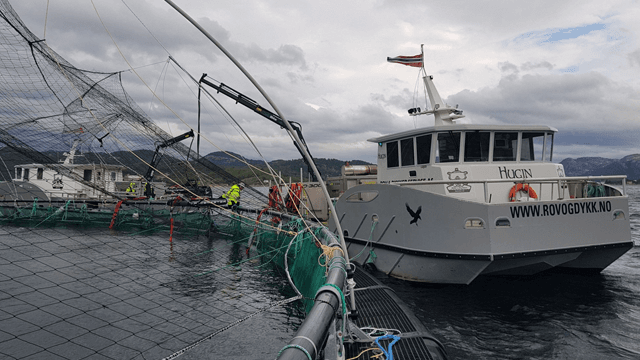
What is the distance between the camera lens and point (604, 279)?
31.2 ft

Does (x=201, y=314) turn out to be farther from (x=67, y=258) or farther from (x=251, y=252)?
(x=67, y=258)

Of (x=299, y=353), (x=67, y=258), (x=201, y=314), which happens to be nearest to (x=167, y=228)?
(x=67, y=258)

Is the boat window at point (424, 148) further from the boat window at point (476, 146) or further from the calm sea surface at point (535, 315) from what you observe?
the calm sea surface at point (535, 315)

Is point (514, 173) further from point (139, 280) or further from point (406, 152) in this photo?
point (139, 280)

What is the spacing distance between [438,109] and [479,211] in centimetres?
541

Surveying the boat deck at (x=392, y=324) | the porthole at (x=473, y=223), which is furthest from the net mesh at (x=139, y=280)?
the porthole at (x=473, y=223)

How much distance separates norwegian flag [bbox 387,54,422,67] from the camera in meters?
13.2

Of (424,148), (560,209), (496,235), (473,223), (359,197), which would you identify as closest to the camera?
(496,235)

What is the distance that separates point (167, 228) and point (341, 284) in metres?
17.8

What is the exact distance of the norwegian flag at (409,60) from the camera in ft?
43.2

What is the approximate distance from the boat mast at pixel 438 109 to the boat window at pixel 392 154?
1791mm

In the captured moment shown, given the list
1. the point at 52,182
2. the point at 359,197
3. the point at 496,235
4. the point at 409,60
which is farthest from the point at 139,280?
the point at 52,182

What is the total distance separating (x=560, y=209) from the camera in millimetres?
7742

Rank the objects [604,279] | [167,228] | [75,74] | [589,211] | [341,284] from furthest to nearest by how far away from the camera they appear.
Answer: [167,228]
[75,74]
[604,279]
[589,211]
[341,284]
